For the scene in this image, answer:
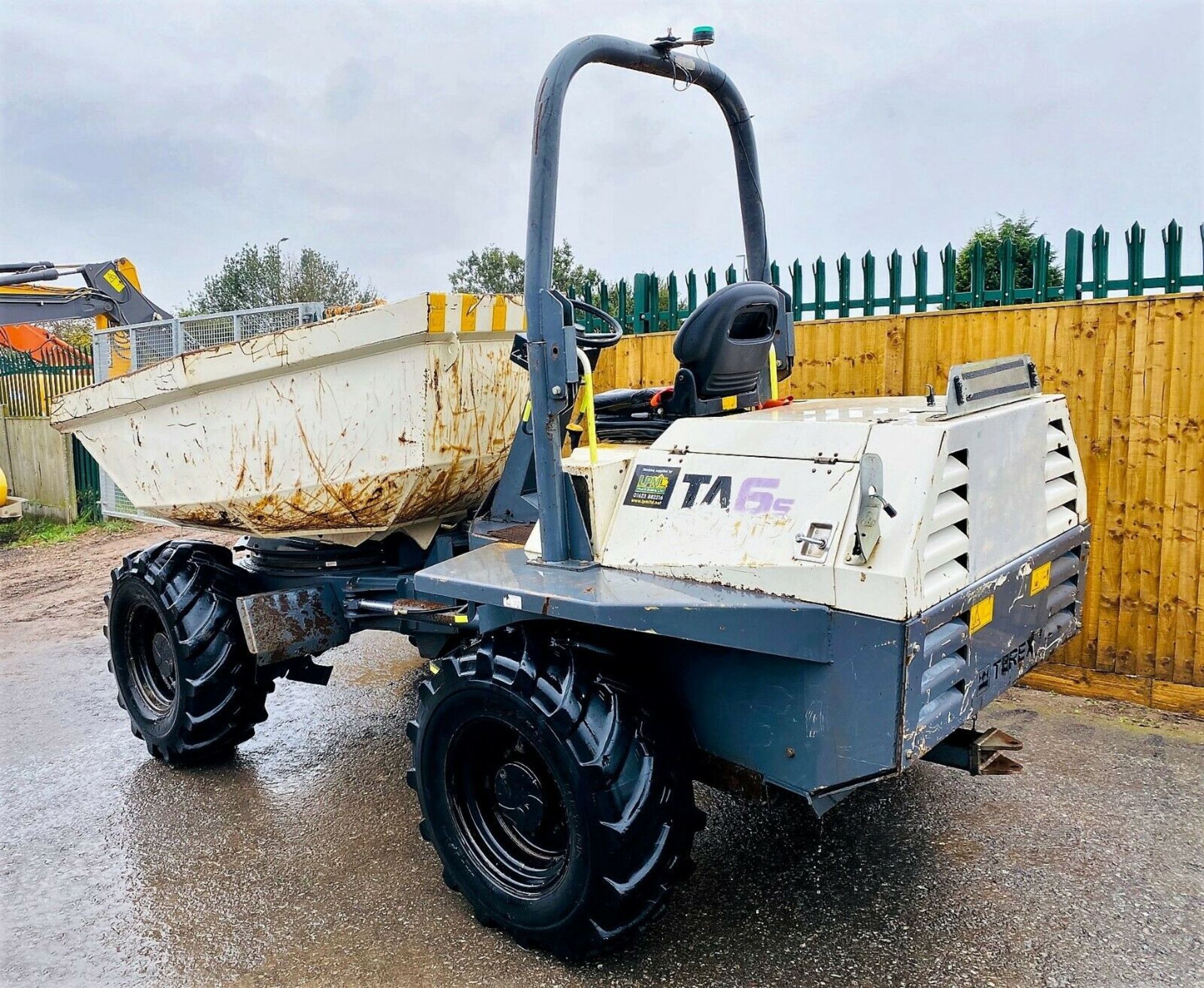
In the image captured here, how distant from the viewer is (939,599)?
2.43 metres

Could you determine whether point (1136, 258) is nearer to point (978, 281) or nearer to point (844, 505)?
point (978, 281)

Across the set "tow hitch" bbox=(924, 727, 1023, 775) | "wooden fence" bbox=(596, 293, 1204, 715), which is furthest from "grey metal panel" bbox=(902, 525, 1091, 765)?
"wooden fence" bbox=(596, 293, 1204, 715)

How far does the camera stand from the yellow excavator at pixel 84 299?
30.6ft

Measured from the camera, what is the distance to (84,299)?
954 centimetres

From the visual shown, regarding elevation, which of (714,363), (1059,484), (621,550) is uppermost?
(714,363)

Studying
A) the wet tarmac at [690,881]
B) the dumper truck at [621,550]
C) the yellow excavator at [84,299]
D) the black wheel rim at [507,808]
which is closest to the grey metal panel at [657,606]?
the dumper truck at [621,550]

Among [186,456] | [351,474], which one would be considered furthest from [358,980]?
[186,456]

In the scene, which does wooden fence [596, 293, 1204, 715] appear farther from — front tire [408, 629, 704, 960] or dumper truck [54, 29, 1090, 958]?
front tire [408, 629, 704, 960]

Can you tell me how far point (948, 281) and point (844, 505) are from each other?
349 cm

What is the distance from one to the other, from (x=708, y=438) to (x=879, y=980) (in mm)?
1634

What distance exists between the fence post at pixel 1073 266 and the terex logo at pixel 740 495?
318 centimetres

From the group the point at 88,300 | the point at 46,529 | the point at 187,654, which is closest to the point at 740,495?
the point at 187,654

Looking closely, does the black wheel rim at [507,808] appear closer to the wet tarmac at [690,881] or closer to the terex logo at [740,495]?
the wet tarmac at [690,881]

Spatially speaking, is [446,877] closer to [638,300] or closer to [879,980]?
[879,980]
